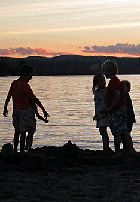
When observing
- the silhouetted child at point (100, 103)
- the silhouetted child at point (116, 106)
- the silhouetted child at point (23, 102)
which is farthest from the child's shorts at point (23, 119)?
the silhouetted child at point (116, 106)

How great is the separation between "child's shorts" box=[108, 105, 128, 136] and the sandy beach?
0.41 m

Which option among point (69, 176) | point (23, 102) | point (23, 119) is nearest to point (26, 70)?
point (23, 102)

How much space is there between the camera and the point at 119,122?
6984 mm

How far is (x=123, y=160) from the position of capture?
21.6 feet

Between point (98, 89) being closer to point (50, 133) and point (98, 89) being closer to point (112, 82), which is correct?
point (112, 82)

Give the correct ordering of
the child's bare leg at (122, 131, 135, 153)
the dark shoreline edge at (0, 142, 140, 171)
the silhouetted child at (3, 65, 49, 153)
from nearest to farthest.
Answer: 1. the dark shoreline edge at (0, 142, 140, 171)
2. the child's bare leg at (122, 131, 135, 153)
3. the silhouetted child at (3, 65, 49, 153)

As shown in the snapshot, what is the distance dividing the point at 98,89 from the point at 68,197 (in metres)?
3.14

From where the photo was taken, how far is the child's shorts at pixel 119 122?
6969 mm

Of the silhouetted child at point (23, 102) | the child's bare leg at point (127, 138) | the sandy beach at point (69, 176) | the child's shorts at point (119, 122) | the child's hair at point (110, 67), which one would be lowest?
the sandy beach at point (69, 176)

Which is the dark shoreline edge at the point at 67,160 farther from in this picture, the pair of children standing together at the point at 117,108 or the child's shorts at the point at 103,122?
the child's shorts at the point at 103,122

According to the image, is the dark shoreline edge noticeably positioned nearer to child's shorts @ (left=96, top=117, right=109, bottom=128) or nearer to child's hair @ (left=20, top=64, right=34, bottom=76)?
child's shorts @ (left=96, top=117, right=109, bottom=128)

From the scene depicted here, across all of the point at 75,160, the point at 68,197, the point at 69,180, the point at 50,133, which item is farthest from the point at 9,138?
the point at 68,197

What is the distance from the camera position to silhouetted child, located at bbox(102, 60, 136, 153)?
690cm

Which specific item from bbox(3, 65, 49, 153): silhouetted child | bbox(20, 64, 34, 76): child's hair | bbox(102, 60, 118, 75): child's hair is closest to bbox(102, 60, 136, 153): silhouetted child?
bbox(102, 60, 118, 75): child's hair
